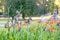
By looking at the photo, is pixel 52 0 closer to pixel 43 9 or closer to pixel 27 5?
pixel 43 9

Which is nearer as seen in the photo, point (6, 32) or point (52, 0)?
point (6, 32)

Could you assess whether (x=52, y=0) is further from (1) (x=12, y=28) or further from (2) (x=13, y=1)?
(1) (x=12, y=28)

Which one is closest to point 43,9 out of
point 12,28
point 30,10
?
point 30,10

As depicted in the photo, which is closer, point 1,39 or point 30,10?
point 1,39

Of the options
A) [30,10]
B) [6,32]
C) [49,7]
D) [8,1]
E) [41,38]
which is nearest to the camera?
[41,38]

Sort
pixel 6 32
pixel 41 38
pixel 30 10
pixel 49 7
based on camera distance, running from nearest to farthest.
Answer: pixel 41 38 → pixel 6 32 → pixel 30 10 → pixel 49 7

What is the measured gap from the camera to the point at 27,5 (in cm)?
2241

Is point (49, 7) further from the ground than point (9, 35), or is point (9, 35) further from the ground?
point (9, 35)

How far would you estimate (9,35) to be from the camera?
126 inches

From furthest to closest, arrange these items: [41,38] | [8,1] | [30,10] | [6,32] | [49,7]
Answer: [49,7] < [30,10] < [8,1] < [6,32] < [41,38]

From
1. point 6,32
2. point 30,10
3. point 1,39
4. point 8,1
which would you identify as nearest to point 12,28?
point 6,32

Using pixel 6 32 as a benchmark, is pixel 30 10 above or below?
below

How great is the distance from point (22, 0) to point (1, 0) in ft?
11.0

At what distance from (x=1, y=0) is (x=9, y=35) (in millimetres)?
21942
